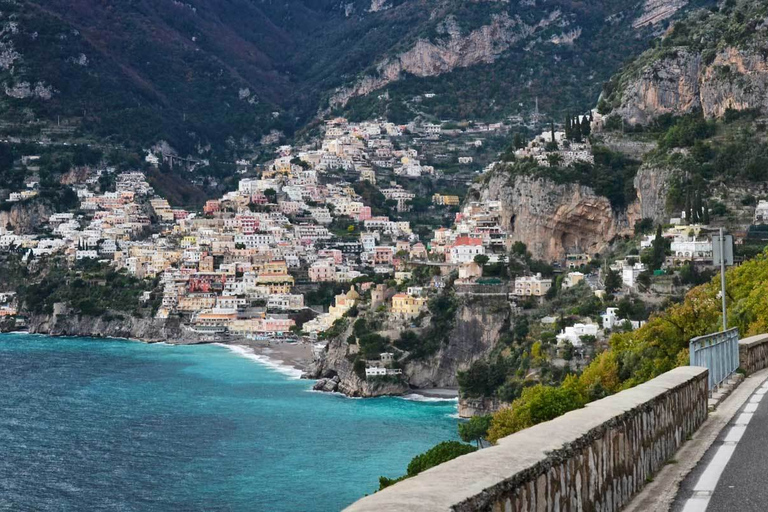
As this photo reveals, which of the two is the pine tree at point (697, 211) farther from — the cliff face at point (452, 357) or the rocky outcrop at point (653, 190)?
the cliff face at point (452, 357)

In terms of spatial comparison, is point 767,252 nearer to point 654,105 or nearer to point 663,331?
point 663,331

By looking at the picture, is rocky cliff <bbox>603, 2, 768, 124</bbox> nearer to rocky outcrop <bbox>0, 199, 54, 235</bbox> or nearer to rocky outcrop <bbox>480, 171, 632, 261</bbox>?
rocky outcrop <bbox>480, 171, 632, 261</bbox>

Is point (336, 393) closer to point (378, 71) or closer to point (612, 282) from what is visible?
point (612, 282)

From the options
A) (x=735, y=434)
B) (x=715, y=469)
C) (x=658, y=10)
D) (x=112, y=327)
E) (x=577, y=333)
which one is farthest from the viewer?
(x=658, y=10)

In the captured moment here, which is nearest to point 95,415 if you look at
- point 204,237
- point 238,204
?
point 204,237

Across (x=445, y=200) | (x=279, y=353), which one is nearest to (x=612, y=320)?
(x=279, y=353)

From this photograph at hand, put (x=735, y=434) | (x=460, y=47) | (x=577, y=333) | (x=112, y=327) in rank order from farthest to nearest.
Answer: (x=460, y=47) → (x=112, y=327) → (x=577, y=333) → (x=735, y=434)

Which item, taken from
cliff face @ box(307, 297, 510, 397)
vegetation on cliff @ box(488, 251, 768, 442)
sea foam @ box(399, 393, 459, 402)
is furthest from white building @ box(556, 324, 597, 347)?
vegetation on cliff @ box(488, 251, 768, 442)
